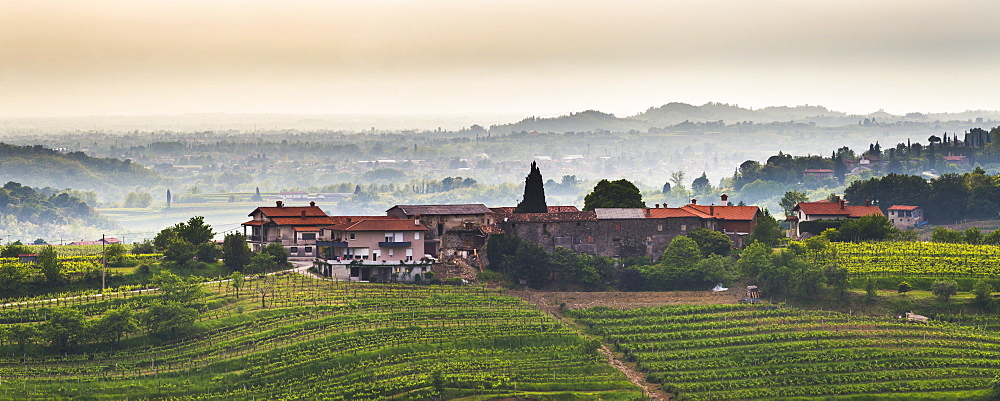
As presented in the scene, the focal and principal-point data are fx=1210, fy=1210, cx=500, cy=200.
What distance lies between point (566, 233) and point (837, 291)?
1677cm

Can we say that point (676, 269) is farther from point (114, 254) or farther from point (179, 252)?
point (114, 254)

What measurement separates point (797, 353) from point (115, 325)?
1159 inches

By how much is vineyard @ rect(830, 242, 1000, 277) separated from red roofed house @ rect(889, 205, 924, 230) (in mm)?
26542

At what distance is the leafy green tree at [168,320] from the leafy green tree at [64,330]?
3.07m

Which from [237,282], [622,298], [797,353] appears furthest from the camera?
[622,298]

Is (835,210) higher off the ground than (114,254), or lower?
higher

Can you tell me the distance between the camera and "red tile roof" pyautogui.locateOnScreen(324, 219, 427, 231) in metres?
66.9

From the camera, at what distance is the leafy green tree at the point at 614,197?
259 feet

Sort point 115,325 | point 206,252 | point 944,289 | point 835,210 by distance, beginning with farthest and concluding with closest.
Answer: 1. point 835,210
2. point 206,252
3. point 944,289
4. point 115,325

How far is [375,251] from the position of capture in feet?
219

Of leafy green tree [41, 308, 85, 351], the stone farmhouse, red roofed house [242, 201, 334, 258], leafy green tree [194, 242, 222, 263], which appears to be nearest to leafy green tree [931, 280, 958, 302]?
the stone farmhouse

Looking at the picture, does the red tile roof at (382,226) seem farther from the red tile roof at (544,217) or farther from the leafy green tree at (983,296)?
the leafy green tree at (983,296)

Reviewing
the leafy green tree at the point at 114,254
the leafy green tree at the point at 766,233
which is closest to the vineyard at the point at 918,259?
the leafy green tree at the point at 766,233

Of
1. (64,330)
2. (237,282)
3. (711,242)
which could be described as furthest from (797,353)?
(64,330)
